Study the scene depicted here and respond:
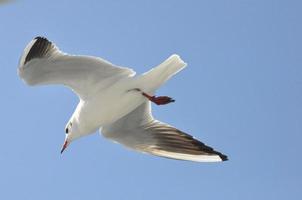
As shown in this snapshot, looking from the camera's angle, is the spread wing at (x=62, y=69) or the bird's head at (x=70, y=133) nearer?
the spread wing at (x=62, y=69)

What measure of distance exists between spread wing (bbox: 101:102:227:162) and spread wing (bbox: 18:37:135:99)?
0.85 metres

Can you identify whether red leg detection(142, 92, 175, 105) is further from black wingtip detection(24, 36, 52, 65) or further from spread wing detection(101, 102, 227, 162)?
black wingtip detection(24, 36, 52, 65)

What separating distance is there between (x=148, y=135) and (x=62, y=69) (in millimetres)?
1623

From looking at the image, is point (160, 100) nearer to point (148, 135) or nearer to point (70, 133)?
point (148, 135)

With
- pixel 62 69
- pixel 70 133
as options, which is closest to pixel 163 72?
pixel 62 69

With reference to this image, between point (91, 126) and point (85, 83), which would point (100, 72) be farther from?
point (91, 126)

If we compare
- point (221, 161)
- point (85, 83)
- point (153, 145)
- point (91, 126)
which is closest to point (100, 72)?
point (85, 83)

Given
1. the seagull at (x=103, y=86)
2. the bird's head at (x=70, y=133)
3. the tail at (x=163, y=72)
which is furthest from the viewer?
the bird's head at (x=70, y=133)

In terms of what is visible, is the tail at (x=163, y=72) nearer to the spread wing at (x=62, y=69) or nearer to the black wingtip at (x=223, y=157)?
the spread wing at (x=62, y=69)

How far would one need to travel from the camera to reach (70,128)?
677cm

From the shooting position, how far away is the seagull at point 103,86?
5770 millimetres

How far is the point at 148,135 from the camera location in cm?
679

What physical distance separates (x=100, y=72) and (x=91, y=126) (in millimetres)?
773

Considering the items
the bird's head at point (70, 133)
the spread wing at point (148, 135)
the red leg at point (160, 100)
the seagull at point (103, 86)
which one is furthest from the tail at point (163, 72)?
the bird's head at point (70, 133)
